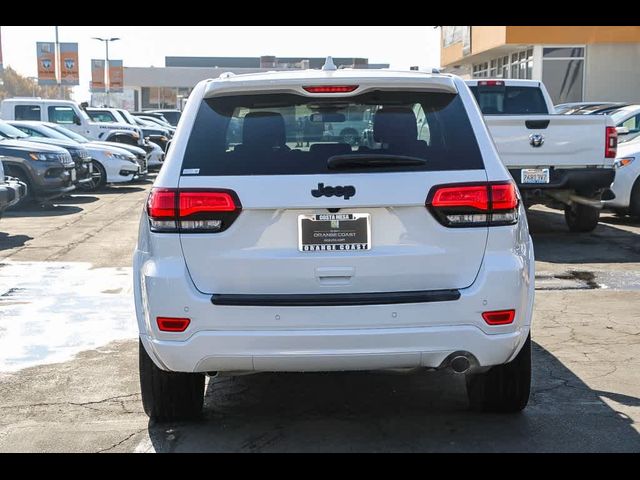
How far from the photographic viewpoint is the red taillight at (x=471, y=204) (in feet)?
13.5

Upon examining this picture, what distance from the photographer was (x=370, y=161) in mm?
4164

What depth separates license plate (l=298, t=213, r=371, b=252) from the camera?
13.5 feet

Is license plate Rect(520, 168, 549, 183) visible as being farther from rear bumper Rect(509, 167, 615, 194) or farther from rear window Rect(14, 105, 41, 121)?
rear window Rect(14, 105, 41, 121)

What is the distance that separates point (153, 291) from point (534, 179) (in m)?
7.63

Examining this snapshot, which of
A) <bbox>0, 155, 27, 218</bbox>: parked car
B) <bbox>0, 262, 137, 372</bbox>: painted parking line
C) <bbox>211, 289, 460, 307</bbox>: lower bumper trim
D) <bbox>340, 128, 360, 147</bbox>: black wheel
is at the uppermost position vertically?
<bbox>340, 128, 360, 147</bbox>: black wheel

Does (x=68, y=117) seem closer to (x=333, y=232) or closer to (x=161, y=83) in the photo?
(x=333, y=232)

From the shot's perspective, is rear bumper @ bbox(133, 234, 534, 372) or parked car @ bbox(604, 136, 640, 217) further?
parked car @ bbox(604, 136, 640, 217)

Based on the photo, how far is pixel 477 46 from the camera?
35.2 metres

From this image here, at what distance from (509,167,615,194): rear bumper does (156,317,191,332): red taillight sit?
7.46 meters

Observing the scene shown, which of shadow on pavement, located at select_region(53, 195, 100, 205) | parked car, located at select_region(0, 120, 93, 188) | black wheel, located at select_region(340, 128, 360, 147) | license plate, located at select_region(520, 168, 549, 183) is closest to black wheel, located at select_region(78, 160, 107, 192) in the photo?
shadow on pavement, located at select_region(53, 195, 100, 205)

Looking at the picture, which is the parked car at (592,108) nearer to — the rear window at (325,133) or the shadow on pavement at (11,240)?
the shadow on pavement at (11,240)

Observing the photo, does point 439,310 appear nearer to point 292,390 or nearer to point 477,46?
point 292,390

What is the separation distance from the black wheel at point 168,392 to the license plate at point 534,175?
708 cm
